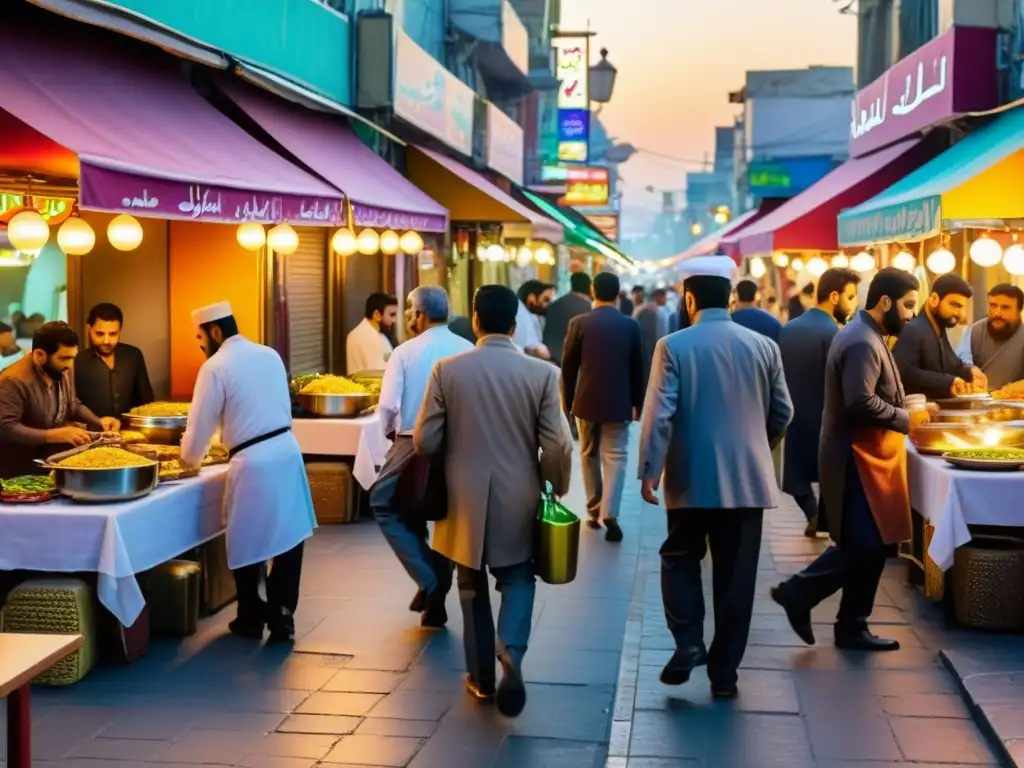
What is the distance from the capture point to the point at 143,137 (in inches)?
365

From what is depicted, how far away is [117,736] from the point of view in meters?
6.37

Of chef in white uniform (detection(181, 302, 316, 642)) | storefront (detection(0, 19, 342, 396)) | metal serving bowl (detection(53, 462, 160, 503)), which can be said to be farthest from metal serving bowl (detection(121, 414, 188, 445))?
metal serving bowl (detection(53, 462, 160, 503))

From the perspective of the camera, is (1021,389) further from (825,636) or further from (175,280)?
(175,280)

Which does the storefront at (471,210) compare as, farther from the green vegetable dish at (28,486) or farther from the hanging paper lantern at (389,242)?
the green vegetable dish at (28,486)

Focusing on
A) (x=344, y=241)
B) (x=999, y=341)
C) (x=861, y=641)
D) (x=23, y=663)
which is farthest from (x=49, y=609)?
(x=999, y=341)

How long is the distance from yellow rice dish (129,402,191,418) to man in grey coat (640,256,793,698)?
12.2ft

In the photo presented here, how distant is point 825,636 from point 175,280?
736cm

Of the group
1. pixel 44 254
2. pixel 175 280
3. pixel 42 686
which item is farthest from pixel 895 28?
pixel 42 686

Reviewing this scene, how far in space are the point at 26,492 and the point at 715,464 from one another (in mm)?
3454

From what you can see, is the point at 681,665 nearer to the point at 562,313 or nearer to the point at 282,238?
the point at 282,238

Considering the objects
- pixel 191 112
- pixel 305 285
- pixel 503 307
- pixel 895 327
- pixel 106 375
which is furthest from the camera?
pixel 305 285

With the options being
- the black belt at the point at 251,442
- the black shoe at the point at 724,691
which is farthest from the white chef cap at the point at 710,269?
the black belt at the point at 251,442

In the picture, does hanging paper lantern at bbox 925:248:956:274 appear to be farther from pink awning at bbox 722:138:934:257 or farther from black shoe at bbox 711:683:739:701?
black shoe at bbox 711:683:739:701

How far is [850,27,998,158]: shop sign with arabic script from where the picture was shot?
15.7 metres
